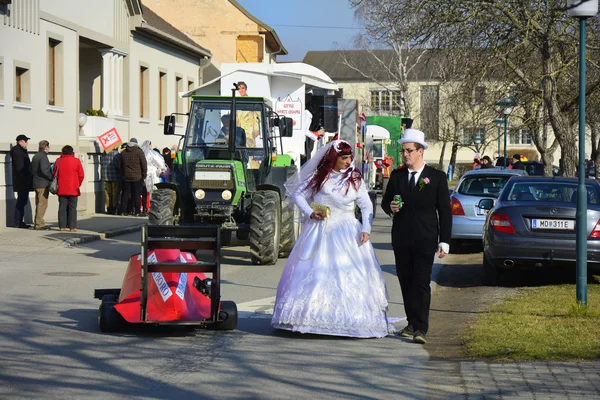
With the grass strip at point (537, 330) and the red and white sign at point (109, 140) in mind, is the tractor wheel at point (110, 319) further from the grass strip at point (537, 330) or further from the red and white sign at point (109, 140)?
the red and white sign at point (109, 140)

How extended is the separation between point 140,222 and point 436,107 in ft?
174

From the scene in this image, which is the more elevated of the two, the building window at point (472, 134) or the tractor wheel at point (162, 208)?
the building window at point (472, 134)

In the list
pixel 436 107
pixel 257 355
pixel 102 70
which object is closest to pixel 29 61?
pixel 102 70

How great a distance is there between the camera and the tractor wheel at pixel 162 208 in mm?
16031

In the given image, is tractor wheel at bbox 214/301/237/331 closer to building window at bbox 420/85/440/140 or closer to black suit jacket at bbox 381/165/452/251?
black suit jacket at bbox 381/165/452/251

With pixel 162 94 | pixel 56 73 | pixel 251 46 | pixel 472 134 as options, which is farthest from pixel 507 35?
pixel 472 134

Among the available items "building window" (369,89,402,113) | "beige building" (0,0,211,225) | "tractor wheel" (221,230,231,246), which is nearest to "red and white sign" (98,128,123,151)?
"beige building" (0,0,211,225)

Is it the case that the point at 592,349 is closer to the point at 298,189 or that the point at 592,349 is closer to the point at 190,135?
the point at 298,189

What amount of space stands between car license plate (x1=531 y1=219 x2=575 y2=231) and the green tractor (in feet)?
13.8

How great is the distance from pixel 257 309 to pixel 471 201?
8114 millimetres

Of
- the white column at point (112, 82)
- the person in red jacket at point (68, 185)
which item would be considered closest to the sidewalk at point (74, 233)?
the person in red jacket at point (68, 185)

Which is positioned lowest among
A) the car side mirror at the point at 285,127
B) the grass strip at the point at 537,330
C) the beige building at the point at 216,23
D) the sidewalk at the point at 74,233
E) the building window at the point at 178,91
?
the grass strip at the point at 537,330

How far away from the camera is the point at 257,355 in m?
8.39

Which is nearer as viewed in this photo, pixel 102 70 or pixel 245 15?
pixel 102 70
